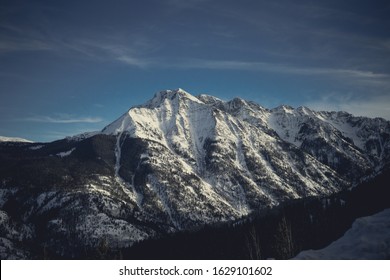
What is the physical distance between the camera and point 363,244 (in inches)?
1193

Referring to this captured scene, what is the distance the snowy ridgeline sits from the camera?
28.3 metres

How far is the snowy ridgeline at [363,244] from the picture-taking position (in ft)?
92.8

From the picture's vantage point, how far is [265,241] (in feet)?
630
